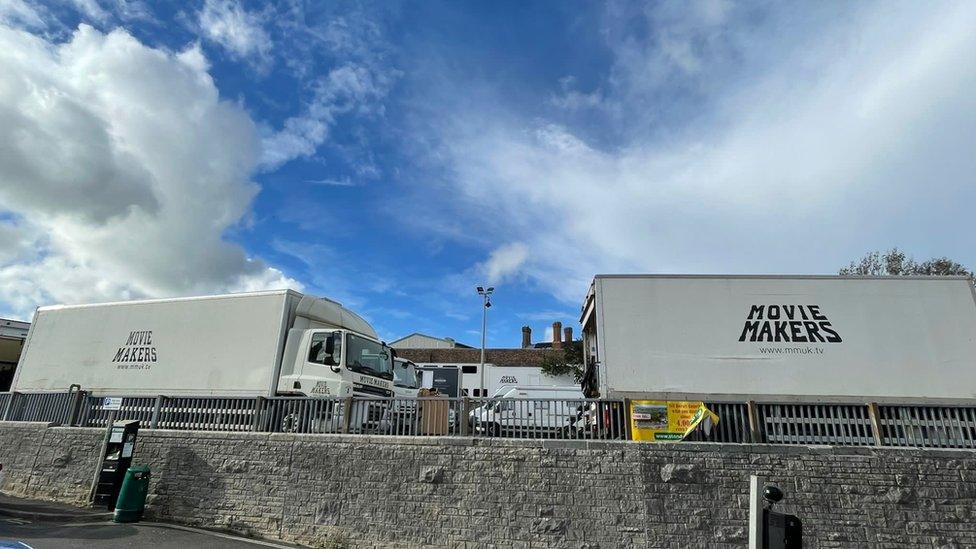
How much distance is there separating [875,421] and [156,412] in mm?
13864

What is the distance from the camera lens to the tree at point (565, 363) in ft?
105

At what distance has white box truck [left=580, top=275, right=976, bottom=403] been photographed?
32.2 feet

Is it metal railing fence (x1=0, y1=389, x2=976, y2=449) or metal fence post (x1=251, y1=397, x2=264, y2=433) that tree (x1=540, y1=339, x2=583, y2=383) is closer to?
metal railing fence (x1=0, y1=389, x2=976, y2=449)

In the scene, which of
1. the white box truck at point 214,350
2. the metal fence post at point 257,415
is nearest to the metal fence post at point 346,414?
the white box truck at point 214,350

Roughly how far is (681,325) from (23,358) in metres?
17.4

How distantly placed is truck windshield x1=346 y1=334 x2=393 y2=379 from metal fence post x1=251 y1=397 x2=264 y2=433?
183 centimetres

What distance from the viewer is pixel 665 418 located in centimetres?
945

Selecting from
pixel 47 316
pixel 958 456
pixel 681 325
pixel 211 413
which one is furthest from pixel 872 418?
pixel 47 316

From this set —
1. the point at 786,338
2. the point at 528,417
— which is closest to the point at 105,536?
the point at 528,417

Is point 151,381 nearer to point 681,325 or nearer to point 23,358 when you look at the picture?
point 23,358

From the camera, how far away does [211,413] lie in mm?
10797

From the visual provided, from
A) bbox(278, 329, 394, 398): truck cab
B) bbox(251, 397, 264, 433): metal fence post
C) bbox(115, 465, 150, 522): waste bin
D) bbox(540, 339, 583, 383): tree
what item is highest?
bbox(540, 339, 583, 383): tree

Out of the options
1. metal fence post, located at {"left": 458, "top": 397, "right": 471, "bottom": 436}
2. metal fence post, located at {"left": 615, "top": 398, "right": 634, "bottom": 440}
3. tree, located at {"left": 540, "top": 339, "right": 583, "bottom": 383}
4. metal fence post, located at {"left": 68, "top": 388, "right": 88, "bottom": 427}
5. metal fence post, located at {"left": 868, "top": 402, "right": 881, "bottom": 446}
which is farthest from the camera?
tree, located at {"left": 540, "top": 339, "right": 583, "bottom": 383}

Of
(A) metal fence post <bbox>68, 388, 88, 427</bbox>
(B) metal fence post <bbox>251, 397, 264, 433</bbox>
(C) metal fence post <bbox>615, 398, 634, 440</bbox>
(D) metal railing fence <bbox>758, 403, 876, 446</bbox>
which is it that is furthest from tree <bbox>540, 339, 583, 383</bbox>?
(A) metal fence post <bbox>68, 388, 88, 427</bbox>
